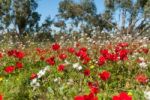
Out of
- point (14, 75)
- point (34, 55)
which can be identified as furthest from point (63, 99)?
point (34, 55)

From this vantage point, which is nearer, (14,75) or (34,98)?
(34,98)

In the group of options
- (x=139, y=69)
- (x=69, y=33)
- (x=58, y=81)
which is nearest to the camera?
(x=58, y=81)

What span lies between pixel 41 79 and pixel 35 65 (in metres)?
1.93

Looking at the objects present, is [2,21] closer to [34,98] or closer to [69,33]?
[69,33]

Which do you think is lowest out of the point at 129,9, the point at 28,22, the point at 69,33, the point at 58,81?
the point at 58,81

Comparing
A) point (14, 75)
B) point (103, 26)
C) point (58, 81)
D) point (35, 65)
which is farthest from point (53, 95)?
point (103, 26)

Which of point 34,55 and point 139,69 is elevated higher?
point 34,55

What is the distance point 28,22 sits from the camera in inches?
1956

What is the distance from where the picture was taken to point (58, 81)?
7434 mm

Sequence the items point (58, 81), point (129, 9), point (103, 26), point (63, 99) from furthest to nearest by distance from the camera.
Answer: point (103, 26) → point (129, 9) → point (58, 81) → point (63, 99)

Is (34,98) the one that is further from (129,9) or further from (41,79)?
(129,9)

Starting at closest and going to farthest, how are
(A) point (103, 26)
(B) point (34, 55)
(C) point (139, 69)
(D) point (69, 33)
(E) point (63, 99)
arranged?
(E) point (63, 99) < (C) point (139, 69) < (B) point (34, 55) < (D) point (69, 33) < (A) point (103, 26)

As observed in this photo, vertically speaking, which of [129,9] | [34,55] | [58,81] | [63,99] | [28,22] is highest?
[28,22]

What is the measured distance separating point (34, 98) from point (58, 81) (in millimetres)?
1146
